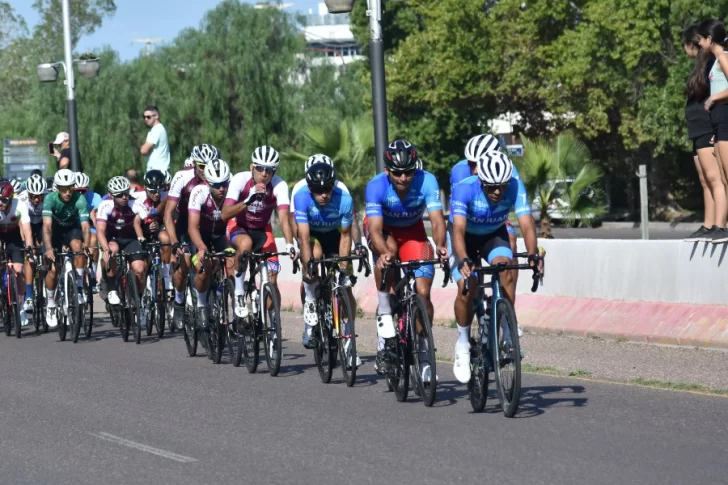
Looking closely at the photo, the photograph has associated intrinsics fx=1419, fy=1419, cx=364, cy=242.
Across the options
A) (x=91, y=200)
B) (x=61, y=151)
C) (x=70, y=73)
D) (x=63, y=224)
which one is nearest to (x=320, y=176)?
(x=63, y=224)

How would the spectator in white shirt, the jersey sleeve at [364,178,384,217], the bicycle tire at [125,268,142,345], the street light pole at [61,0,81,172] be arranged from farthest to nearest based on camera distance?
the street light pole at [61,0,81,172] < the spectator in white shirt < the bicycle tire at [125,268,142,345] < the jersey sleeve at [364,178,384,217]

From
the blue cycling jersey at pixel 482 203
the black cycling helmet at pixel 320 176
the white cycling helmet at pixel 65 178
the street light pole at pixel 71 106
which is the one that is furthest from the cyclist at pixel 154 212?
the street light pole at pixel 71 106

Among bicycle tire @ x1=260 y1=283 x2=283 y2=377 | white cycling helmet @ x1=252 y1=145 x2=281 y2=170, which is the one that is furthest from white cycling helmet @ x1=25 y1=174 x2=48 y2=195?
bicycle tire @ x1=260 y1=283 x2=283 y2=377

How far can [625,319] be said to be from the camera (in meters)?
14.9

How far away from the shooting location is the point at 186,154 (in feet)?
187

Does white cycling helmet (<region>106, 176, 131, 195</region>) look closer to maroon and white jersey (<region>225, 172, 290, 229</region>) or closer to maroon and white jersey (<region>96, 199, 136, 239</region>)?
maroon and white jersey (<region>96, 199, 136, 239</region>)

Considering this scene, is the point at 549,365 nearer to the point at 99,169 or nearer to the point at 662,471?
the point at 662,471

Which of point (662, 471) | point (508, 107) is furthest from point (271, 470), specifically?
point (508, 107)

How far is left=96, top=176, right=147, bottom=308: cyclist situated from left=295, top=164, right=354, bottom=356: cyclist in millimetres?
5240

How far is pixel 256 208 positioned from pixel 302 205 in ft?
4.80

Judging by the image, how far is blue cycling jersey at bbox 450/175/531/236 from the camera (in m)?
10.3

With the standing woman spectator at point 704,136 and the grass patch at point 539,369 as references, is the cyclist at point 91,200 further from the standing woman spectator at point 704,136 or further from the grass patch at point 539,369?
the standing woman spectator at point 704,136

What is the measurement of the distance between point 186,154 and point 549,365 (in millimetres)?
45017

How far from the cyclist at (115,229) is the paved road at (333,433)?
4.26 metres
